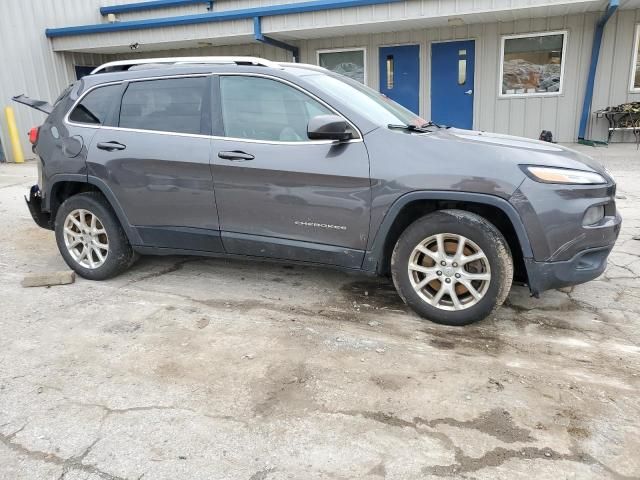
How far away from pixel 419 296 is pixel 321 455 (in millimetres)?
1519

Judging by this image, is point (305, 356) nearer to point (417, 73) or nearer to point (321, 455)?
point (321, 455)

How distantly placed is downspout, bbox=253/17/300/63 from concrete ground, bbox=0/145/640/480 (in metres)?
8.41

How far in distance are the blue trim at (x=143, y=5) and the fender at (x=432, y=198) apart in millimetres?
12162

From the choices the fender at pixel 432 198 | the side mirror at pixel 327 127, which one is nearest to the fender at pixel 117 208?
the side mirror at pixel 327 127

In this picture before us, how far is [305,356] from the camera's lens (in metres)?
3.28

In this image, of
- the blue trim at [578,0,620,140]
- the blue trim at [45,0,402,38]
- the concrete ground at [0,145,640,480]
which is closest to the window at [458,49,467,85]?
the blue trim at [45,0,402,38]

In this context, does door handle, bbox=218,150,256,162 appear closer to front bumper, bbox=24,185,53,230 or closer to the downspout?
front bumper, bbox=24,185,53,230

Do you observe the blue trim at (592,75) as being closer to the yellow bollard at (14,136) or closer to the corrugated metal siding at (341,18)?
the corrugated metal siding at (341,18)

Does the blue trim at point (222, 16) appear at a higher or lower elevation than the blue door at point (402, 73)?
higher

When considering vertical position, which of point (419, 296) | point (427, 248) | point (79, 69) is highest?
point (79, 69)

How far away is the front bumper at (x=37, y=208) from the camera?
486cm

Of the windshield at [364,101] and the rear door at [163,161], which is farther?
the rear door at [163,161]

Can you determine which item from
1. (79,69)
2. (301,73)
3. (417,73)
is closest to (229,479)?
(301,73)

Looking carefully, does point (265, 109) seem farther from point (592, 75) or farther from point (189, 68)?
point (592, 75)
